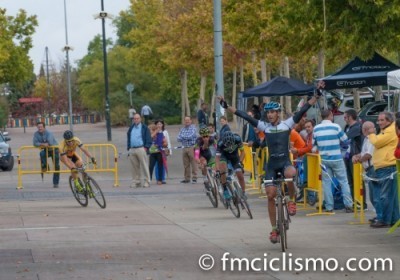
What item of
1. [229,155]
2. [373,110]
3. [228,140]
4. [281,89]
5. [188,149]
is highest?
[281,89]

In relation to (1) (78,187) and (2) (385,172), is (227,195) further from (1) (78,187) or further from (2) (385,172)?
(1) (78,187)

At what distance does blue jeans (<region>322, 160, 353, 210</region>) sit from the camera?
1831 centimetres

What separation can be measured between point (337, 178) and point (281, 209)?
5024 mm

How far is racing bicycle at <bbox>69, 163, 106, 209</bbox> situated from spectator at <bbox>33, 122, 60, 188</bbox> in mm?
6241

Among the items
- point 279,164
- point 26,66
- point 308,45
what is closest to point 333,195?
point 279,164

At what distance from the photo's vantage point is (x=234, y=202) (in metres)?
18.2

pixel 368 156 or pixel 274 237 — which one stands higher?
pixel 368 156

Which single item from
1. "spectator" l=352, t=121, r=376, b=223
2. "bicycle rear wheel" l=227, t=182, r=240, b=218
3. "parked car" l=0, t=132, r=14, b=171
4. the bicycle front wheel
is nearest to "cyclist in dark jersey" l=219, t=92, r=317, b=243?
"spectator" l=352, t=121, r=376, b=223

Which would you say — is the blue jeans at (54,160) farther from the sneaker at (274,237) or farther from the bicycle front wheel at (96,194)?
the sneaker at (274,237)

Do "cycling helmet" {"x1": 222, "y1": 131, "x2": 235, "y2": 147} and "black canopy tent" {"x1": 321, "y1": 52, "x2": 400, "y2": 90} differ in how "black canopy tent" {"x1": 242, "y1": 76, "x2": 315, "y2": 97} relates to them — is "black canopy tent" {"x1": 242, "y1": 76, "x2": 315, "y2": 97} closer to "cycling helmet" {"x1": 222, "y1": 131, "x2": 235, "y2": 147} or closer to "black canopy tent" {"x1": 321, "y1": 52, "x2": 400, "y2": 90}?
"black canopy tent" {"x1": 321, "y1": 52, "x2": 400, "y2": 90}

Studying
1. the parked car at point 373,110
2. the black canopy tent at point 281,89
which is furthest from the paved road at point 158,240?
the parked car at point 373,110

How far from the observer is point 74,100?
389 feet

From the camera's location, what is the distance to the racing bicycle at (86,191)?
2092 cm

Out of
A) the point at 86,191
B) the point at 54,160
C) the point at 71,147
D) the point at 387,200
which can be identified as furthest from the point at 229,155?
the point at 54,160
